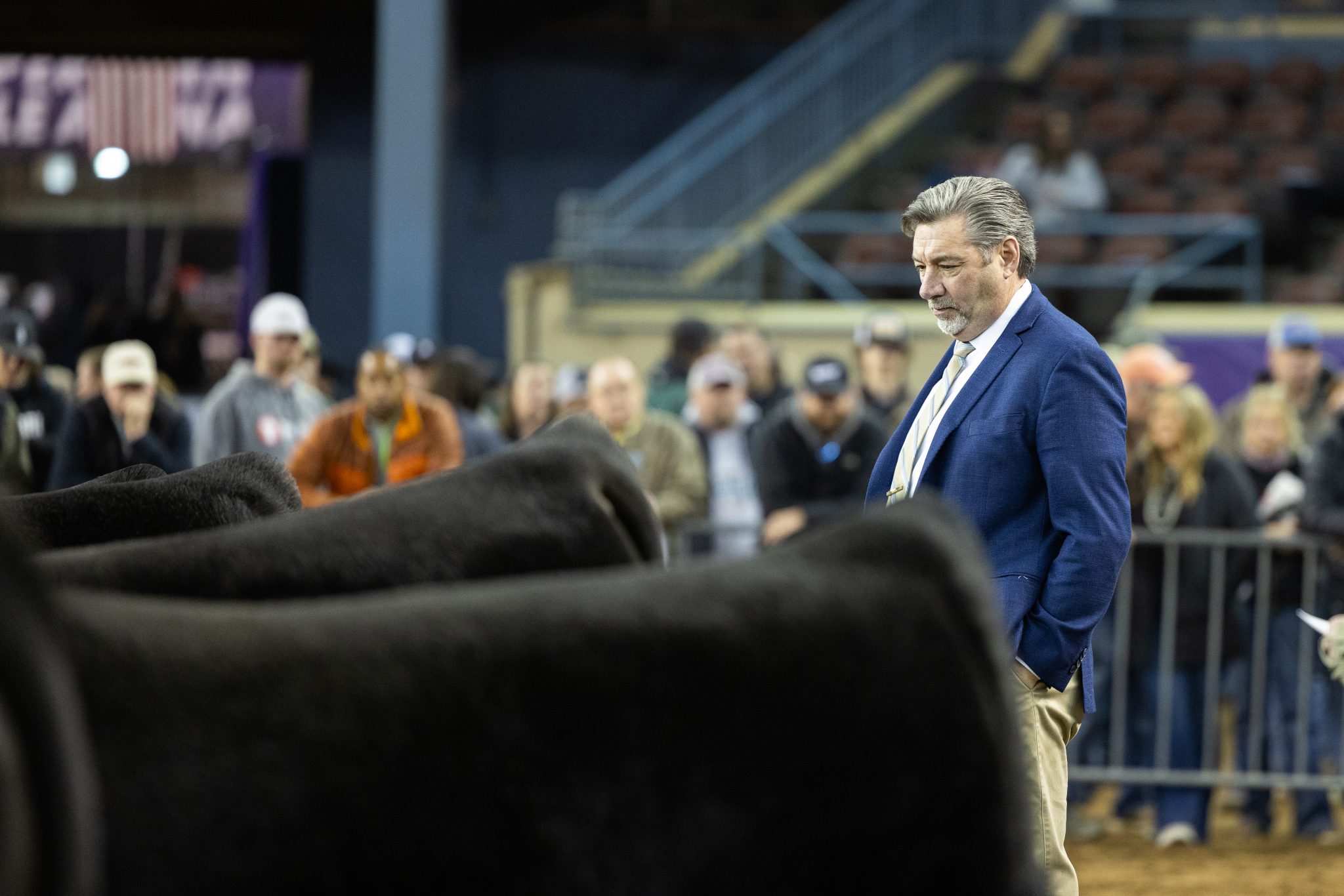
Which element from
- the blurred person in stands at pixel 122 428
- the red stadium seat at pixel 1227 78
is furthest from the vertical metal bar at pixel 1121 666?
the red stadium seat at pixel 1227 78

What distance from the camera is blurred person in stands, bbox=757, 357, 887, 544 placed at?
637 cm

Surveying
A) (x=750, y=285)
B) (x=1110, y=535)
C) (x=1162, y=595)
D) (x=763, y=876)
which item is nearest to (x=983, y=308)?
(x=1110, y=535)

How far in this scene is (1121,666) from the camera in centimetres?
633

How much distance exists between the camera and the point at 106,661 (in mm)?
960

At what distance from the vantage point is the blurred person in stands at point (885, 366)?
7.31 metres

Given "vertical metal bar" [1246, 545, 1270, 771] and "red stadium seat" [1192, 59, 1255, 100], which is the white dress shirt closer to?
"vertical metal bar" [1246, 545, 1270, 771]

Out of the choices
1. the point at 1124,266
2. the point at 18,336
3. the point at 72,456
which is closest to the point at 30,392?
the point at 18,336

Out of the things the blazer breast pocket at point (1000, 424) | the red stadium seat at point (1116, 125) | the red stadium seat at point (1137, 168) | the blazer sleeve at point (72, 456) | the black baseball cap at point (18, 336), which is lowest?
the blazer sleeve at point (72, 456)

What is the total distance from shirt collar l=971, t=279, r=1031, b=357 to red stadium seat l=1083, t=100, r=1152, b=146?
11979mm

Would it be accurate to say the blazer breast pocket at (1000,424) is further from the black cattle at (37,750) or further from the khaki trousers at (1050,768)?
the black cattle at (37,750)

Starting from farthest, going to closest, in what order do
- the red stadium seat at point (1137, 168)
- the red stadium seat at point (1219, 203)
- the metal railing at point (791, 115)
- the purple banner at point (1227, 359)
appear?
the red stadium seat at point (1137, 168), the metal railing at point (791, 115), the red stadium seat at point (1219, 203), the purple banner at point (1227, 359)

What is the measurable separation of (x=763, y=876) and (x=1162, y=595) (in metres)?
5.59

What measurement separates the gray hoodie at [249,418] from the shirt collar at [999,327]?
3.90m

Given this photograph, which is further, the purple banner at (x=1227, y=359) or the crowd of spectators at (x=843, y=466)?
the purple banner at (x=1227, y=359)
